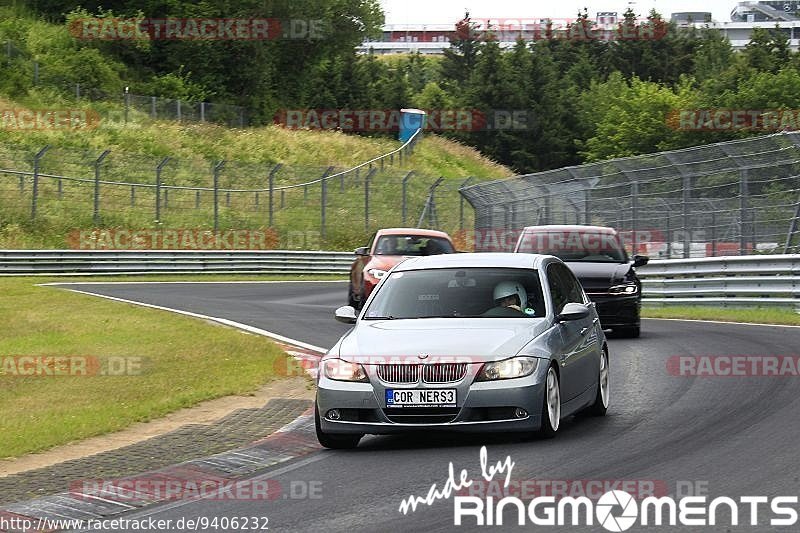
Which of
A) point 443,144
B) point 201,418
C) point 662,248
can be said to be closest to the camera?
point 201,418

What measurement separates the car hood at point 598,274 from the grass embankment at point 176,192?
24.6 meters

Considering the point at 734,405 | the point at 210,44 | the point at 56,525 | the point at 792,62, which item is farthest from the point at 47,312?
the point at 792,62

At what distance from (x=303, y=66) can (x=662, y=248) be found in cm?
5748

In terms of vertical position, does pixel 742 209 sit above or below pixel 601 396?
above

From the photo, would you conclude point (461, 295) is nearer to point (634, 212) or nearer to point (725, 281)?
point (725, 281)

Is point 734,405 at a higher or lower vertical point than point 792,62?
lower

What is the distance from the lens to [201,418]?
1238 centimetres

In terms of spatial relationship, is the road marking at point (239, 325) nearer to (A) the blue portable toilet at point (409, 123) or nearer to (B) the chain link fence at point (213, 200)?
(B) the chain link fence at point (213, 200)

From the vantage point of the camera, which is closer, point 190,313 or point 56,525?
point 56,525

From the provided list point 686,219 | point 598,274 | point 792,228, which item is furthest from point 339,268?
point 598,274

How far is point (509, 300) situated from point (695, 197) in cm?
1764

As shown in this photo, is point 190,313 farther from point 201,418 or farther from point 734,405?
point 734,405

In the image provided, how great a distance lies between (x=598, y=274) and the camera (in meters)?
19.7

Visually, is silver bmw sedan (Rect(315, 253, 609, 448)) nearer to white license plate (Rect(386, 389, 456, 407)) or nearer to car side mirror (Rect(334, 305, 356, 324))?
white license plate (Rect(386, 389, 456, 407))
